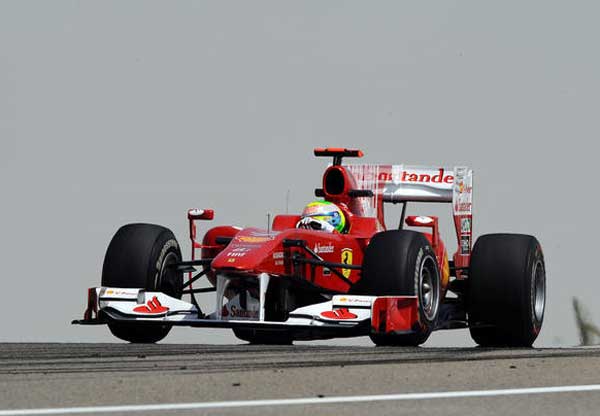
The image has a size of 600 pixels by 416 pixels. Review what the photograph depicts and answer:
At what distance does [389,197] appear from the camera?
54.1ft

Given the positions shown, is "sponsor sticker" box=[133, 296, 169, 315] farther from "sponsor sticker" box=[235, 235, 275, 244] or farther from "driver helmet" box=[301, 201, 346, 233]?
"driver helmet" box=[301, 201, 346, 233]

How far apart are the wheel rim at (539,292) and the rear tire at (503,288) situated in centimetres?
37

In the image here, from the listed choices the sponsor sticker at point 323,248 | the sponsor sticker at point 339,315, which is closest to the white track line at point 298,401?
the sponsor sticker at point 339,315

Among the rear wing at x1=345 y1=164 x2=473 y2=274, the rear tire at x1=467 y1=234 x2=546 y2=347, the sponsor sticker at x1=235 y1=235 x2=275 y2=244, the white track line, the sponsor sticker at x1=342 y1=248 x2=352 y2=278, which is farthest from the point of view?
the rear wing at x1=345 y1=164 x2=473 y2=274

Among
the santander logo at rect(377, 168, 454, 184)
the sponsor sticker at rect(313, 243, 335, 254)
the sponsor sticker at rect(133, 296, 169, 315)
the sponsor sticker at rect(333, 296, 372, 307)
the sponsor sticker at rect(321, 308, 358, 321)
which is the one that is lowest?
the sponsor sticker at rect(133, 296, 169, 315)

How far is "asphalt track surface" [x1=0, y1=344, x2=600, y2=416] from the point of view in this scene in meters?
7.18

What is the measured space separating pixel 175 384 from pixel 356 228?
7414 millimetres

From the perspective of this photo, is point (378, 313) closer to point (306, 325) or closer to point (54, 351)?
point (306, 325)

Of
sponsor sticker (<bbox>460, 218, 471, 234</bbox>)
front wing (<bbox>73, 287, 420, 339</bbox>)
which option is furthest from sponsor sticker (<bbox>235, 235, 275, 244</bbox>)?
sponsor sticker (<bbox>460, 218, 471, 234</bbox>)

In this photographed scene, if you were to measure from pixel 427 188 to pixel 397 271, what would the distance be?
3.24 m

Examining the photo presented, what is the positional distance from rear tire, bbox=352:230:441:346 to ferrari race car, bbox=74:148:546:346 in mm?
12

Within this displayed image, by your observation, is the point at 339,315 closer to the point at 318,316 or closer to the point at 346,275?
the point at 318,316

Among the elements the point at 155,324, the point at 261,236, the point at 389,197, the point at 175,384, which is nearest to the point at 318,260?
the point at 261,236

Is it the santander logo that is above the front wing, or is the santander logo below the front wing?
above
